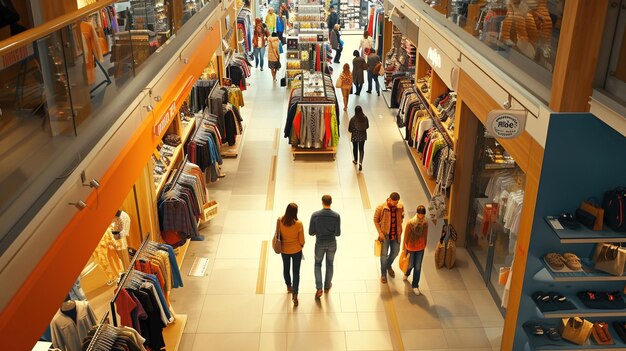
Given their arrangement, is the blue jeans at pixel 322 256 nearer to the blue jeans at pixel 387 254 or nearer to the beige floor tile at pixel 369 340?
the blue jeans at pixel 387 254

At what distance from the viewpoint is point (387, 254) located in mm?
8633

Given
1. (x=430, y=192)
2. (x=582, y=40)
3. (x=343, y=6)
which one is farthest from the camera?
(x=343, y=6)

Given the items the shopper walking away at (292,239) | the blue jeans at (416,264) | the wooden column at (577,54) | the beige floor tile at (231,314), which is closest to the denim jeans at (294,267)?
the shopper walking away at (292,239)

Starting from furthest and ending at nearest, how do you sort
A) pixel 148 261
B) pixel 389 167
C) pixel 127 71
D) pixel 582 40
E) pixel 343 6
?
pixel 343 6
pixel 389 167
pixel 148 261
pixel 127 71
pixel 582 40

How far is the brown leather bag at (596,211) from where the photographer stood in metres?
5.60

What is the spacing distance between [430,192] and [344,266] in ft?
8.48

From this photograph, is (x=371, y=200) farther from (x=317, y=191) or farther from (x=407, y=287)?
(x=407, y=287)

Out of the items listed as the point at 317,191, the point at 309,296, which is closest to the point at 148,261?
the point at 309,296

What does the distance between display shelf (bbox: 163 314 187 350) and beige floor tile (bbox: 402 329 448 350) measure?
9.03 feet

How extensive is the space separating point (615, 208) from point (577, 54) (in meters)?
1.51

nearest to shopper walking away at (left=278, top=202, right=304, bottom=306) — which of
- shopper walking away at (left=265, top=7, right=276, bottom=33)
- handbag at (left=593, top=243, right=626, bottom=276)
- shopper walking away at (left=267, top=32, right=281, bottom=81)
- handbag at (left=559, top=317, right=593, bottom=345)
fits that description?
handbag at (left=559, top=317, right=593, bottom=345)

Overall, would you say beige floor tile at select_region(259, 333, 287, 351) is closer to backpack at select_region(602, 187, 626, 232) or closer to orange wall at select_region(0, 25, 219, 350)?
orange wall at select_region(0, 25, 219, 350)

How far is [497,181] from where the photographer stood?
26.8ft

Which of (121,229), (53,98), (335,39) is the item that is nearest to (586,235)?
(53,98)
